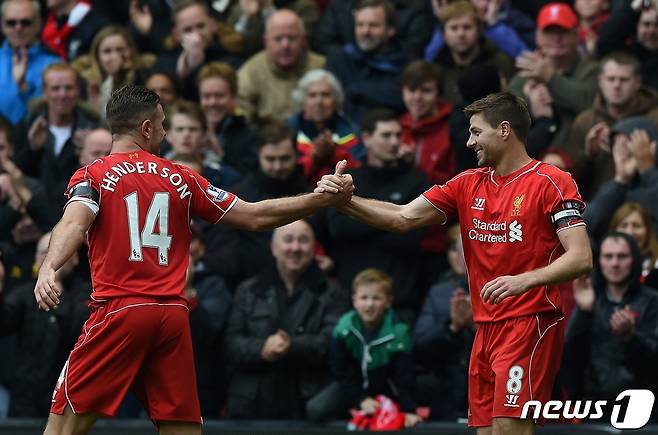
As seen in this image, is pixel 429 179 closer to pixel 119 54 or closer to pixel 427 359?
pixel 427 359

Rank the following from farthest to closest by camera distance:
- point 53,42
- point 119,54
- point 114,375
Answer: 1. point 53,42
2. point 119,54
3. point 114,375

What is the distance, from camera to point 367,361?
1238cm

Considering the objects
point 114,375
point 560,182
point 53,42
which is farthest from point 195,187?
point 53,42

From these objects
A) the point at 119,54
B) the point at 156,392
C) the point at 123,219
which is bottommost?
the point at 156,392

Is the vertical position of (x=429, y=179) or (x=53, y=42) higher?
(x=53, y=42)

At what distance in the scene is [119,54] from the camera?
15.4 metres

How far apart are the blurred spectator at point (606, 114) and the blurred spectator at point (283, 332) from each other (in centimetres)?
251

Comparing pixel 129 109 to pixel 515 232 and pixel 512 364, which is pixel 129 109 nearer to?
pixel 515 232

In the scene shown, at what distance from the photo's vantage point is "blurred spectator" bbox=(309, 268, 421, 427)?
1238 centimetres

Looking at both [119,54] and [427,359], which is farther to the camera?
[119,54]

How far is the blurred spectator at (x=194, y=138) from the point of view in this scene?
14.0m

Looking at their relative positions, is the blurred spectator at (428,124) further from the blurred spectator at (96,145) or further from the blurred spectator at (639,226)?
the blurred spectator at (96,145)

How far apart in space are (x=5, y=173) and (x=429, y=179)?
389 cm

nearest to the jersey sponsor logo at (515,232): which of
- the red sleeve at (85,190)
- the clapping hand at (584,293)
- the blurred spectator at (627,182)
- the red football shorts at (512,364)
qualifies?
the red football shorts at (512,364)
